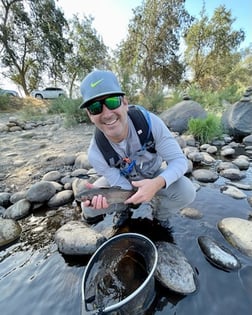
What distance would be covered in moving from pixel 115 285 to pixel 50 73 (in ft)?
70.2

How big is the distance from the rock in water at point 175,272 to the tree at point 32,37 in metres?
19.3

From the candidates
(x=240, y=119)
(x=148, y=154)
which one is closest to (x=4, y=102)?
(x=240, y=119)

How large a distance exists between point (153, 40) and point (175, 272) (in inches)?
616

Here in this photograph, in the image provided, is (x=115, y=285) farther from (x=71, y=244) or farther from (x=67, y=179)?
(x=67, y=179)

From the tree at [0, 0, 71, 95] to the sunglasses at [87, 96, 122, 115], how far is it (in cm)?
1864

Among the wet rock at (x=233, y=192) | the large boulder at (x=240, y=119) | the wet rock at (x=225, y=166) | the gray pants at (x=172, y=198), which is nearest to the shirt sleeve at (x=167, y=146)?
the gray pants at (x=172, y=198)

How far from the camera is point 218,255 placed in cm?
175

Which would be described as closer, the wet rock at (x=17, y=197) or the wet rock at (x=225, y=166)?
the wet rock at (x=17, y=197)

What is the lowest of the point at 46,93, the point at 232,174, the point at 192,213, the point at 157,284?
the point at 157,284

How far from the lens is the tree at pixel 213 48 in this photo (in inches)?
614

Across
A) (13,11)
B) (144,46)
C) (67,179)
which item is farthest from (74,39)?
(67,179)

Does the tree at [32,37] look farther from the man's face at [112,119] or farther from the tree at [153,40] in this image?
the man's face at [112,119]

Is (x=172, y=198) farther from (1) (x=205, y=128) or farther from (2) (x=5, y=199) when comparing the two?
(1) (x=205, y=128)

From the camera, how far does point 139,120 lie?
179 centimetres
